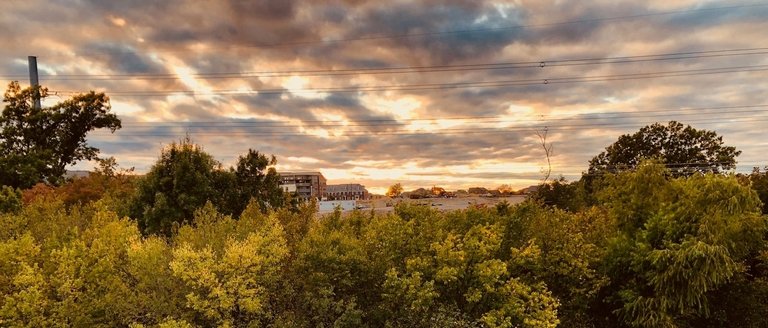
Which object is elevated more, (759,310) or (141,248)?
(141,248)

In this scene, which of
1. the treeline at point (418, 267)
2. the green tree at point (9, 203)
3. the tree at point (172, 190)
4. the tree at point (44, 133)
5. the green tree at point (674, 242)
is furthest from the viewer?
the tree at point (44, 133)

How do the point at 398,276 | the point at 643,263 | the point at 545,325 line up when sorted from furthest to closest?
the point at 643,263 < the point at 398,276 < the point at 545,325

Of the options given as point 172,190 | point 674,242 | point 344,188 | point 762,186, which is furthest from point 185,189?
point 344,188

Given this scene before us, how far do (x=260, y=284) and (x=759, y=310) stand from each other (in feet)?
89.7

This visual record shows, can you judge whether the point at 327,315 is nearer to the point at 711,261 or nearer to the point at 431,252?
the point at 431,252

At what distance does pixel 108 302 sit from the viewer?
1847 centimetres

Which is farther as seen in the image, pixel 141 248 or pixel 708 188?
pixel 708 188

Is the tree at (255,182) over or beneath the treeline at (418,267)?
over

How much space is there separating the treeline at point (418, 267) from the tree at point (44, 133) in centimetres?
2327

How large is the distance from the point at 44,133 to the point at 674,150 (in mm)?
75144

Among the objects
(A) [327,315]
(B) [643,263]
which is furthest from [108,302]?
(B) [643,263]

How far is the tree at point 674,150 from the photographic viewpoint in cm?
5600

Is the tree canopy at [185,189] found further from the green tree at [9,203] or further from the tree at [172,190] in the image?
the green tree at [9,203]

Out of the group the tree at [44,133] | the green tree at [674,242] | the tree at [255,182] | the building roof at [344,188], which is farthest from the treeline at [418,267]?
the building roof at [344,188]
